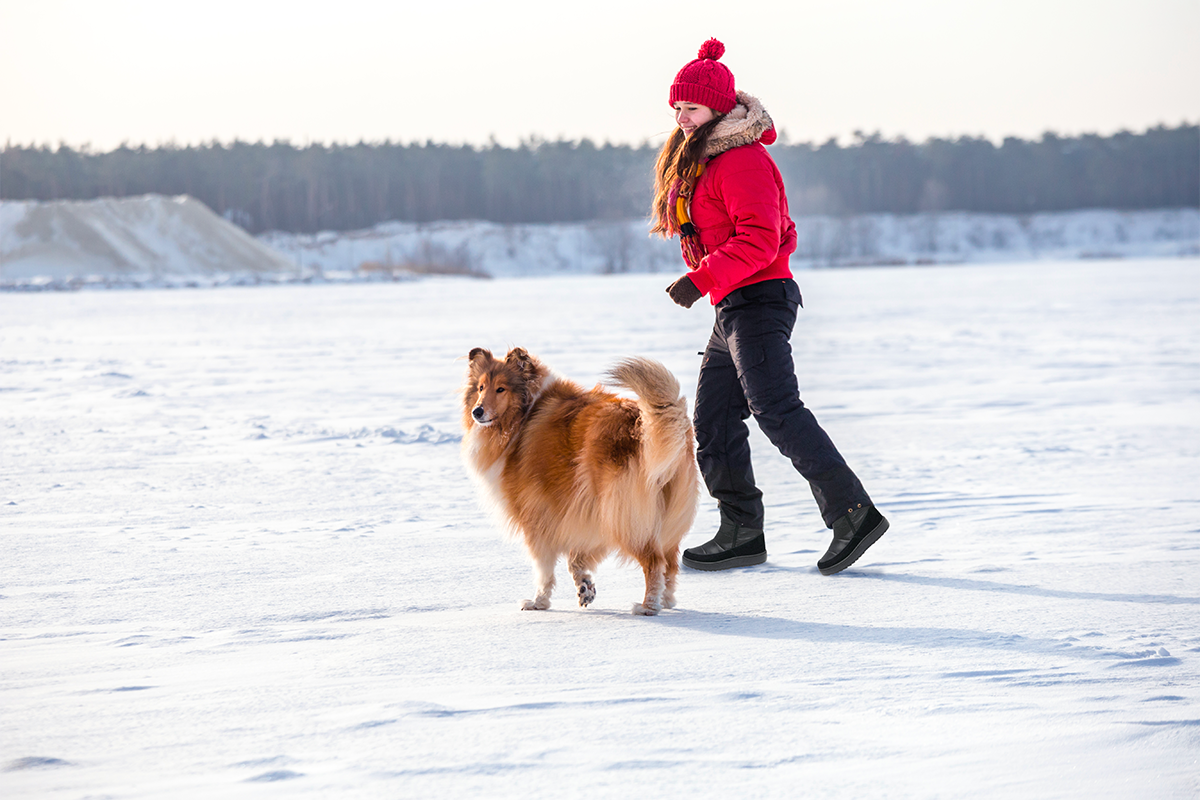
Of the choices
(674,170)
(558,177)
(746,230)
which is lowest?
(746,230)

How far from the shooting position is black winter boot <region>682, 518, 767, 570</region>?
12.6 ft

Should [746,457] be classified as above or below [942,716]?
above

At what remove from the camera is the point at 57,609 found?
10.4 feet

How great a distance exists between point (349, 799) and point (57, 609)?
1.76m

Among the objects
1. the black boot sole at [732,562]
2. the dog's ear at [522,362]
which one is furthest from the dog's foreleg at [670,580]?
the dog's ear at [522,362]

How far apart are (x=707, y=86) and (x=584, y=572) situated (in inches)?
63.7

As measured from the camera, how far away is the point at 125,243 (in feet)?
185

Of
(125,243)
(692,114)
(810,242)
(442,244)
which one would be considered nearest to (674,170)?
(692,114)

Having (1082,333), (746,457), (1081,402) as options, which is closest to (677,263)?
(1082,333)

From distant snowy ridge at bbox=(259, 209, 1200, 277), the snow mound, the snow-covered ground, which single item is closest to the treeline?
distant snowy ridge at bbox=(259, 209, 1200, 277)

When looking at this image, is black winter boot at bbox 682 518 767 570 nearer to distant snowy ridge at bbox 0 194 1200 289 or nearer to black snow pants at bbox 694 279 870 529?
black snow pants at bbox 694 279 870 529

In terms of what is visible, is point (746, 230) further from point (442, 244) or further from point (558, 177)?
point (558, 177)

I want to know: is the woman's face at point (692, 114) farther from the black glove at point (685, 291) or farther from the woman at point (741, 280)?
the black glove at point (685, 291)

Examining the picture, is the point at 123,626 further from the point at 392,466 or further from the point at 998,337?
the point at 998,337
